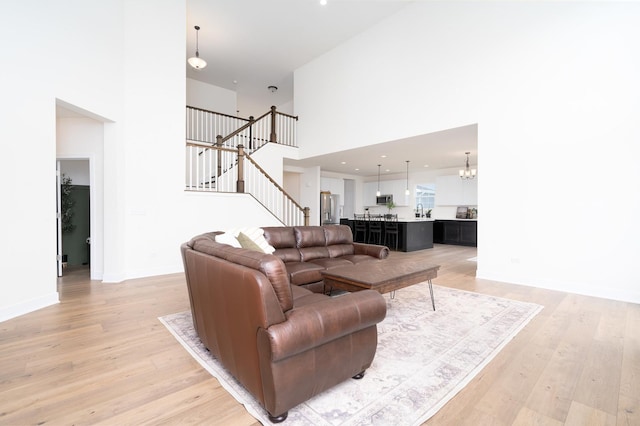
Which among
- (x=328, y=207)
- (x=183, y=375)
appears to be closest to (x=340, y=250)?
(x=183, y=375)

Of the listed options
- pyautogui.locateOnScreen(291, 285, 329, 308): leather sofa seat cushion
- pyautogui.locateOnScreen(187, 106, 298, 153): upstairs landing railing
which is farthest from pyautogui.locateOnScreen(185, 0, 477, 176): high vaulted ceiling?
pyautogui.locateOnScreen(291, 285, 329, 308): leather sofa seat cushion

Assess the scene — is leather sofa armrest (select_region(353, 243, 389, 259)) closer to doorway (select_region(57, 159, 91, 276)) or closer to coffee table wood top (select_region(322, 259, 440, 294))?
coffee table wood top (select_region(322, 259, 440, 294))

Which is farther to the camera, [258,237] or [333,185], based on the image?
[333,185]

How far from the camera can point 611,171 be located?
3814mm

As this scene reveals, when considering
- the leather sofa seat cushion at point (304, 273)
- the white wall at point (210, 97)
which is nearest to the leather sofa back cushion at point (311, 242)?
the leather sofa seat cushion at point (304, 273)

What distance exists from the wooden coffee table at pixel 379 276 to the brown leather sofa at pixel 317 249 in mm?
532

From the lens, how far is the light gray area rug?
5.44 ft

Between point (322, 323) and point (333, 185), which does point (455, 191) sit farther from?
point (322, 323)

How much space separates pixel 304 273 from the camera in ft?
11.5

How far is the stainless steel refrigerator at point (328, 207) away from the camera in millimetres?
11008

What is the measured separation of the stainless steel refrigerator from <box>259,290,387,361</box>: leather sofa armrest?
28.8 feet

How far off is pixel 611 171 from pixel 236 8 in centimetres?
678

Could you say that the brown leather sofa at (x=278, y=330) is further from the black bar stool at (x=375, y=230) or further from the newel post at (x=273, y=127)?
the black bar stool at (x=375, y=230)

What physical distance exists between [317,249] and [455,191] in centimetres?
737
